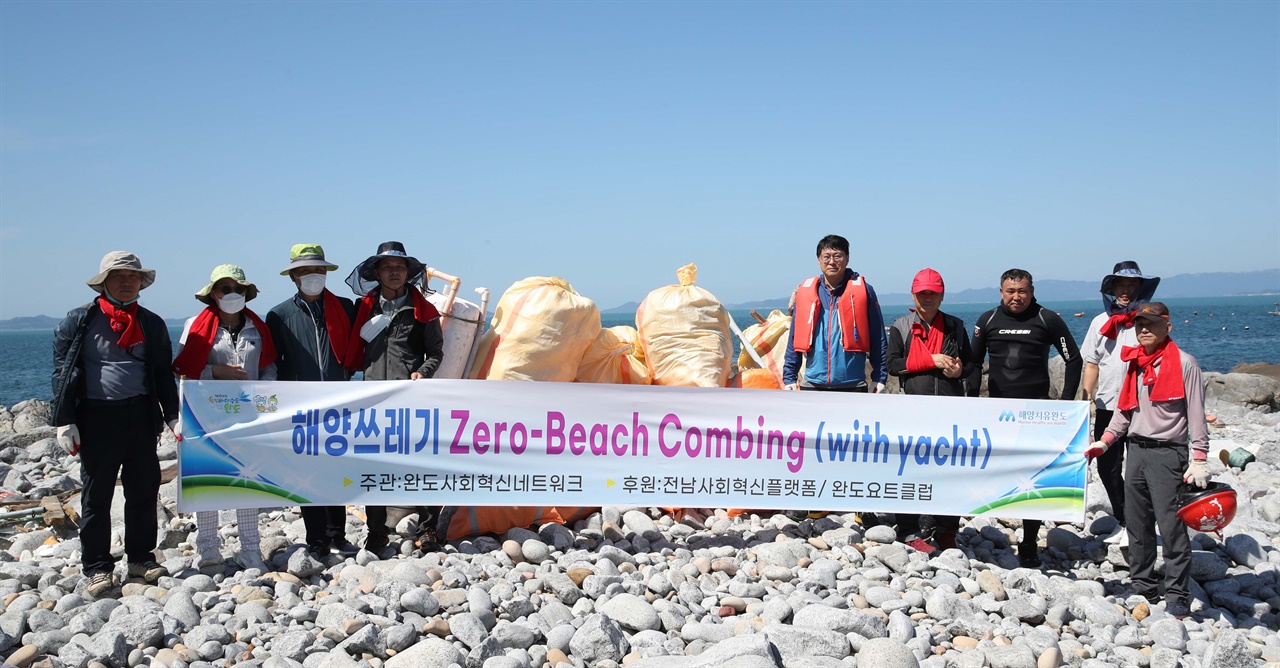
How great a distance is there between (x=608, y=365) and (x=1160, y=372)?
3.33 meters

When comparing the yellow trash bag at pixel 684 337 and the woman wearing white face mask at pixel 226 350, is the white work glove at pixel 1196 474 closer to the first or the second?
the yellow trash bag at pixel 684 337

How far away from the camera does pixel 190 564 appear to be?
500 cm

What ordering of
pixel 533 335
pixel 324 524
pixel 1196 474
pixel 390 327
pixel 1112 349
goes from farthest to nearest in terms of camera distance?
pixel 1112 349 < pixel 533 335 < pixel 324 524 < pixel 390 327 < pixel 1196 474

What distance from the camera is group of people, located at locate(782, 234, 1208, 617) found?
4.74m

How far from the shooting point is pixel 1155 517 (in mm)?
4945

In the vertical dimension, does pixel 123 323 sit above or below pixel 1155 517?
above

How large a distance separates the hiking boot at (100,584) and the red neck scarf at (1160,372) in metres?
5.51

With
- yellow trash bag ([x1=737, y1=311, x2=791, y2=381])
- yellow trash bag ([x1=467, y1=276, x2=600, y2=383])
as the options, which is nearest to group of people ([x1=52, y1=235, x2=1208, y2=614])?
yellow trash bag ([x1=467, y1=276, x2=600, y2=383])

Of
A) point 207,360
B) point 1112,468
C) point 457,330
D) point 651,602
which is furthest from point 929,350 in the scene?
point 207,360

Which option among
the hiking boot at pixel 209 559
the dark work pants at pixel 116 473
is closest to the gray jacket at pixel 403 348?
the dark work pants at pixel 116 473

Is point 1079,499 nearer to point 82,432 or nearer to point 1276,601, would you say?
point 1276,601

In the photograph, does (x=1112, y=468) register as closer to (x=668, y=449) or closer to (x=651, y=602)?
(x=668, y=449)

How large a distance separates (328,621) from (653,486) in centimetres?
203

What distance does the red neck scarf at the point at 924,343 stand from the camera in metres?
5.41
